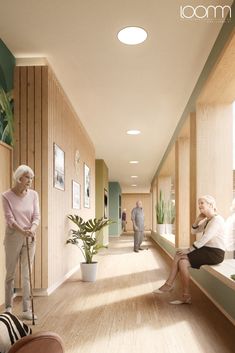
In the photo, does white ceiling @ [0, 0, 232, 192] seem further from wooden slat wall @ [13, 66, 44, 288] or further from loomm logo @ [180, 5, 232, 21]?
wooden slat wall @ [13, 66, 44, 288]

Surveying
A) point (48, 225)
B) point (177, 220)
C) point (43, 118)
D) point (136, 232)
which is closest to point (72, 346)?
point (48, 225)

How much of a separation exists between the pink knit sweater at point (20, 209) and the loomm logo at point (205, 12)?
7.27 feet

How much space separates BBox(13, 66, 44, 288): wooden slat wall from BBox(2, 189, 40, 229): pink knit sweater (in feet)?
3.24

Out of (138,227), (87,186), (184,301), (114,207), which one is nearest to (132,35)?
(184,301)

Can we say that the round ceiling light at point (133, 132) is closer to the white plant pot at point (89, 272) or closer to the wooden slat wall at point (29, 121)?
the white plant pot at point (89, 272)

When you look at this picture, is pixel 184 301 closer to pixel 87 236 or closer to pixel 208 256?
pixel 208 256

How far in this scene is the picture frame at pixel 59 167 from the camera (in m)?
5.33

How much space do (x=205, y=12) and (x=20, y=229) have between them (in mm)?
2591

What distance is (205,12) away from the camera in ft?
12.1

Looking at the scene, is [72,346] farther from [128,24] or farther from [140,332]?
[128,24]

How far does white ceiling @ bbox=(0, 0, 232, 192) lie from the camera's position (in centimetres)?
364

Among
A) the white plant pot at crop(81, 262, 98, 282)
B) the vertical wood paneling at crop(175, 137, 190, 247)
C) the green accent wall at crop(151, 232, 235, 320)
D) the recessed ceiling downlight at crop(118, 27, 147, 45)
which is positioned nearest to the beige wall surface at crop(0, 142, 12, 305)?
the recessed ceiling downlight at crop(118, 27, 147, 45)

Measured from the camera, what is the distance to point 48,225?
4.92 meters

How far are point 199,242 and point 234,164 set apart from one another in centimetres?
170
